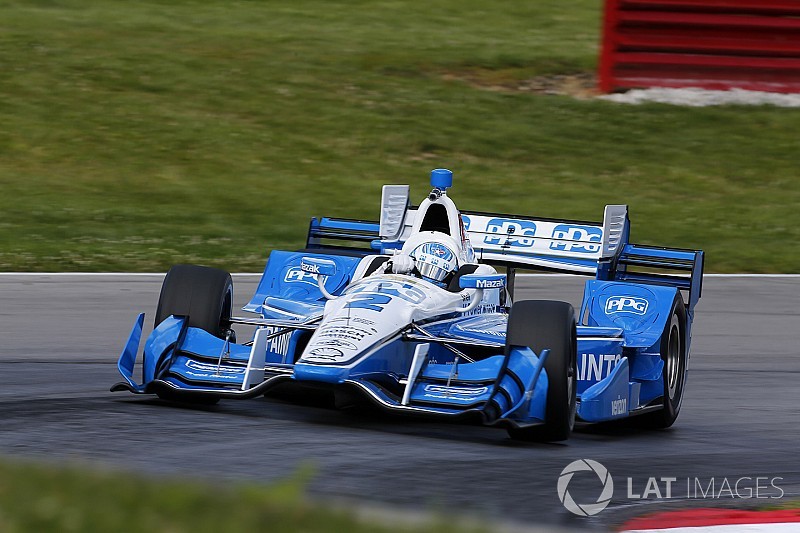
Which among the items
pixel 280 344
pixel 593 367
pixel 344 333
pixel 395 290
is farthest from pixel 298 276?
pixel 593 367

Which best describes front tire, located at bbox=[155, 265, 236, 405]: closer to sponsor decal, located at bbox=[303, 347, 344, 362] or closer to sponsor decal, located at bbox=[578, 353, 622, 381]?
sponsor decal, located at bbox=[303, 347, 344, 362]

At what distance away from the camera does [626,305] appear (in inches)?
357

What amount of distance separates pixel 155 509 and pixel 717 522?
2.67 m

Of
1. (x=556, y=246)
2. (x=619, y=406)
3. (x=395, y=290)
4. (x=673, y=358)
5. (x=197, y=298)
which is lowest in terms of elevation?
(x=619, y=406)

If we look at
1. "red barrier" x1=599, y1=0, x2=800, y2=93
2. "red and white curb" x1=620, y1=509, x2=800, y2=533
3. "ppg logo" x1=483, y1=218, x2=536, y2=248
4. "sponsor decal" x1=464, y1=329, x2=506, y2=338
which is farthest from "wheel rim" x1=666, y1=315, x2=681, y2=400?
"red barrier" x1=599, y1=0, x2=800, y2=93

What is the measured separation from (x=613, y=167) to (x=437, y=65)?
493 centimetres

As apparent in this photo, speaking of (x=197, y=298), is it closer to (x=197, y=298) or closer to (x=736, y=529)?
(x=197, y=298)

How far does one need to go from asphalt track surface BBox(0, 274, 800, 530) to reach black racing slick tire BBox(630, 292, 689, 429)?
0.32 feet

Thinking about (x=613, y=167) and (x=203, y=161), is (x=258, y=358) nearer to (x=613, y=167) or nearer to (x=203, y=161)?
(x=203, y=161)

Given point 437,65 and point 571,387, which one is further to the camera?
point 437,65

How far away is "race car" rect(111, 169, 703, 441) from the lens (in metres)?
7.33

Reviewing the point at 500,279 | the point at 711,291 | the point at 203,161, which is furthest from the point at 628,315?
the point at 203,161

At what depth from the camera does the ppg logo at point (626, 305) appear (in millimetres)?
9008

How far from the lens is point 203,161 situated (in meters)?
19.1
